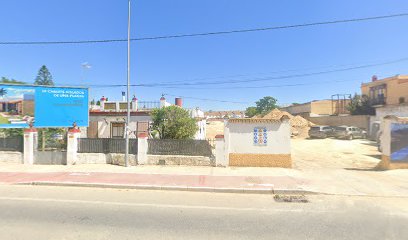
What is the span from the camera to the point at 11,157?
46.8ft

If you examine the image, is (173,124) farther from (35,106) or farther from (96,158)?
(35,106)

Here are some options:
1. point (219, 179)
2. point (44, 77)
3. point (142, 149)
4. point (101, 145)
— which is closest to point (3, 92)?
point (101, 145)

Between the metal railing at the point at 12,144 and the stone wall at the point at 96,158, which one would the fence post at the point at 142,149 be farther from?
the metal railing at the point at 12,144

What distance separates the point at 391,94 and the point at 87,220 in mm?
43204

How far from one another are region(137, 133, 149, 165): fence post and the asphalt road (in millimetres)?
4542

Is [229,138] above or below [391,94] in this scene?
below

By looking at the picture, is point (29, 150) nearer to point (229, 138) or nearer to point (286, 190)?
point (229, 138)

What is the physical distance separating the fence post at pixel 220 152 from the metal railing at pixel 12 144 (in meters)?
10.4

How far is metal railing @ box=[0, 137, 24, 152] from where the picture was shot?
46.9 feet

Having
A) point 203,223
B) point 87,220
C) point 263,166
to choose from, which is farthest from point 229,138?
point 87,220

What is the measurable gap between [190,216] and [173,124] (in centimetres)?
947

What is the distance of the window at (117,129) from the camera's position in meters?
21.0

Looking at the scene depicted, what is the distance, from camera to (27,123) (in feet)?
51.0

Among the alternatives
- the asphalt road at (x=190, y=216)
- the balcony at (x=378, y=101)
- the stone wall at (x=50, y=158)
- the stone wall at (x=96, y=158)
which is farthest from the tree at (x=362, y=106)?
the stone wall at (x=50, y=158)
